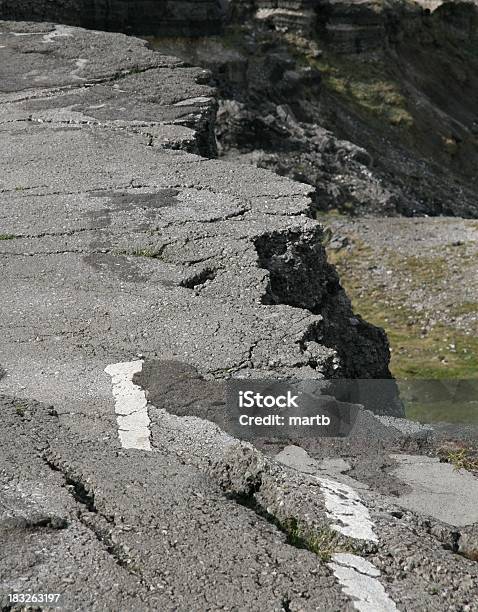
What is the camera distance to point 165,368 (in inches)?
156

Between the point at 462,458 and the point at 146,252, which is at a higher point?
the point at 146,252

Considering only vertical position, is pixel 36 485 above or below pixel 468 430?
above

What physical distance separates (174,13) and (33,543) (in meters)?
21.0

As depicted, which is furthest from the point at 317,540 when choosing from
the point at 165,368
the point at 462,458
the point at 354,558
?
the point at 165,368

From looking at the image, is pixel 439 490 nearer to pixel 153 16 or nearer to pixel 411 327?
pixel 411 327

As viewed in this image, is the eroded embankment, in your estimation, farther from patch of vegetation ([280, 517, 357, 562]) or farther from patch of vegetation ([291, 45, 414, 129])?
patch of vegetation ([291, 45, 414, 129])

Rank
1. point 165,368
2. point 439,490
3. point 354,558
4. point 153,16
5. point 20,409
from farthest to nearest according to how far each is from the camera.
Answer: point 153,16, point 165,368, point 20,409, point 439,490, point 354,558

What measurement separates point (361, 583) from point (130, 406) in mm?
1338

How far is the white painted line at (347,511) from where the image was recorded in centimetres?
285

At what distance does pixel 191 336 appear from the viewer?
4215 mm

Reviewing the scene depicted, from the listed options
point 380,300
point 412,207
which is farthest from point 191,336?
point 412,207

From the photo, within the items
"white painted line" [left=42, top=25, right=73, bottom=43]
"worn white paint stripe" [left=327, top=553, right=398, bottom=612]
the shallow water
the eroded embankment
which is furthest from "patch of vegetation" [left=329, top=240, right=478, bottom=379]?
"worn white paint stripe" [left=327, top=553, right=398, bottom=612]

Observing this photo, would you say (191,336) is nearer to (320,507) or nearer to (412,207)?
(320,507)

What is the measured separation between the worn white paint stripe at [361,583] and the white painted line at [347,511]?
0.35 feet
